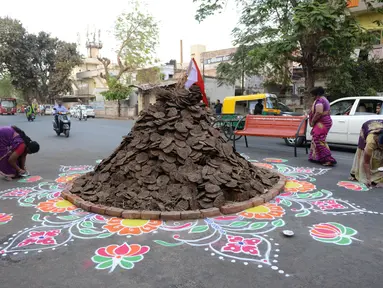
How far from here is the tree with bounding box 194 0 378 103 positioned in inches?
431

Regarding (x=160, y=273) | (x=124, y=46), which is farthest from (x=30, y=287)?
(x=124, y=46)

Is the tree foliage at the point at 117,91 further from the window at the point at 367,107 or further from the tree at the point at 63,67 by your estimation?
the window at the point at 367,107

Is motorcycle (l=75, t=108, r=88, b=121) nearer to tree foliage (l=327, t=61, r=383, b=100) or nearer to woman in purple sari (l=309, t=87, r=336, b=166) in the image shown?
tree foliage (l=327, t=61, r=383, b=100)

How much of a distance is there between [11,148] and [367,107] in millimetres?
8677

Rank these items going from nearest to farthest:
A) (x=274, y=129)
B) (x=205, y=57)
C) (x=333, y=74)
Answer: (x=274, y=129) < (x=333, y=74) < (x=205, y=57)

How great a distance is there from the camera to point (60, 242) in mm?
3129

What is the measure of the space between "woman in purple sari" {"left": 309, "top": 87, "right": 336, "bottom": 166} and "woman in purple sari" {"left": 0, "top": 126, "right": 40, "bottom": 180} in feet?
18.8

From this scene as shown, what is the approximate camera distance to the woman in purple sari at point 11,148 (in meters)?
5.62

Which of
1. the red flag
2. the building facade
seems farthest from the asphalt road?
A: the building facade

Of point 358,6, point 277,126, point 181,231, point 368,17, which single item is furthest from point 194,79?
point 368,17

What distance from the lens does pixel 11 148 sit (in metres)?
5.66

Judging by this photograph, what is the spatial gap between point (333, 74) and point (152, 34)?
909 inches

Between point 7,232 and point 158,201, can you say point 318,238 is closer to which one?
point 158,201

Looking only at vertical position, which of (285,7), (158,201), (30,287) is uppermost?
(285,7)
